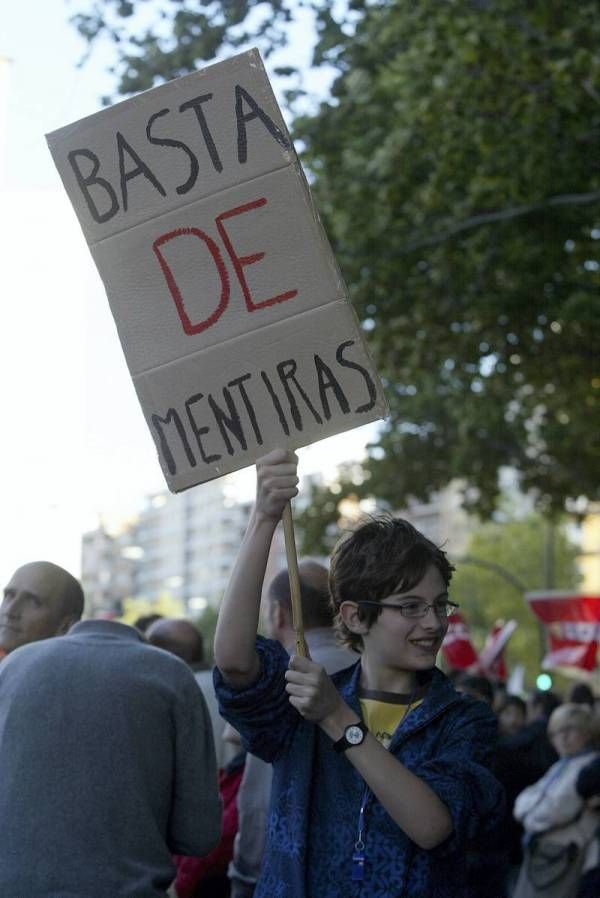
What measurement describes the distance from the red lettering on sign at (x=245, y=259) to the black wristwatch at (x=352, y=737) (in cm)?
107

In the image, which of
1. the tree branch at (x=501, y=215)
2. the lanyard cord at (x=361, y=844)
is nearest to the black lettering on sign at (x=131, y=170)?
the lanyard cord at (x=361, y=844)

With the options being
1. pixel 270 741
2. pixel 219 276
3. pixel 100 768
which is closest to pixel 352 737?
pixel 270 741

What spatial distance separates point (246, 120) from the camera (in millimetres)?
4051

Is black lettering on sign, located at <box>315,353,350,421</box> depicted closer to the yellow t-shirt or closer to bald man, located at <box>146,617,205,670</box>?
the yellow t-shirt

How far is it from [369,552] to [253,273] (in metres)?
0.74

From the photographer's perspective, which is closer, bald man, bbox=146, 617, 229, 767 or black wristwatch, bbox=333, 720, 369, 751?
black wristwatch, bbox=333, 720, 369, 751

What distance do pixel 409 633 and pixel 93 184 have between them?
1.39 meters

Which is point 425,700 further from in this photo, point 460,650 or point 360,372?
point 460,650

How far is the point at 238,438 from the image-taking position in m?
3.90

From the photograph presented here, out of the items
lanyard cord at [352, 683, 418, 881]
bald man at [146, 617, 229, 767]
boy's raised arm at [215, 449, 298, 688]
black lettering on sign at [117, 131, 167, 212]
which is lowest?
bald man at [146, 617, 229, 767]

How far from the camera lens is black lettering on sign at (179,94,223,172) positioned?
4055 millimetres

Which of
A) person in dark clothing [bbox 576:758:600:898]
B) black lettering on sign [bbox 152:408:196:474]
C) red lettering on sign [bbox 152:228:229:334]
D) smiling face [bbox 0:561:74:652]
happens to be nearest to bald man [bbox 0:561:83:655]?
smiling face [bbox 0:561:74:652]

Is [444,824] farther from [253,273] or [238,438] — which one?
[253,273]

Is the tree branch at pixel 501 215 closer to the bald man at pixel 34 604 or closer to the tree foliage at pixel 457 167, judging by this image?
the tree foliage at pixel 457 167
